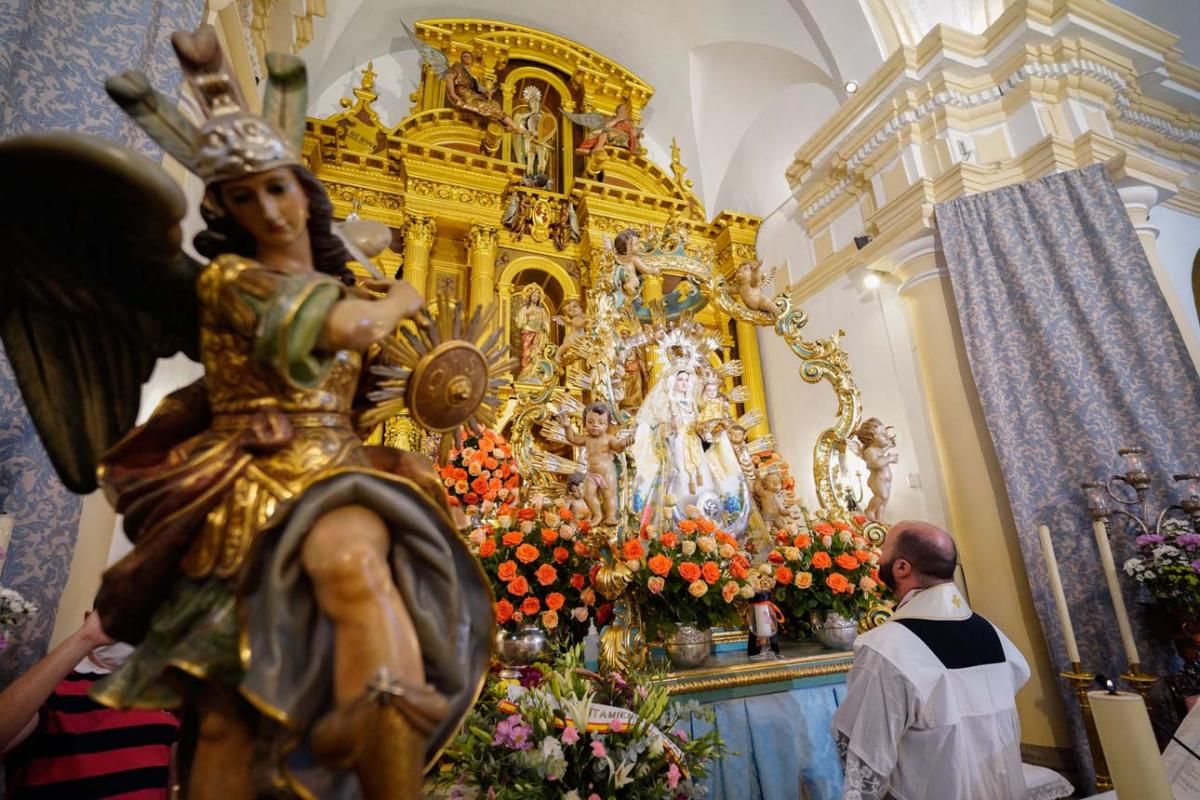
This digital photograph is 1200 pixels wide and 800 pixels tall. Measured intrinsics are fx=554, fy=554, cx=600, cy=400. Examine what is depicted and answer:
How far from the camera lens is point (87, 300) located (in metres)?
0.91

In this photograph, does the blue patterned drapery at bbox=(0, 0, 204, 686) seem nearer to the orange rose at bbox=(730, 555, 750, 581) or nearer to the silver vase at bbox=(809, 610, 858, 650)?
the orange rose at bbox=(730, 555, 750, 581)

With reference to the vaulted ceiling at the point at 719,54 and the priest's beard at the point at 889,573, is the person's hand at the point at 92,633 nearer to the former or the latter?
the priest's beard at the point at 889,573

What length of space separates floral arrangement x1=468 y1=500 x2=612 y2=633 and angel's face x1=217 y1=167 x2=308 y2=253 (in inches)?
79.3

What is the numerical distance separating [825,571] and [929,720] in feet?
4.24

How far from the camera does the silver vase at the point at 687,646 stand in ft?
8.10

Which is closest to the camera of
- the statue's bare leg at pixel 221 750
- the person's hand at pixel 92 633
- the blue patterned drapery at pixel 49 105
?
the statue's bare leg at pixel 221 750

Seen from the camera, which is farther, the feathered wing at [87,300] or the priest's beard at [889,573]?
the priest's beard at [889,573]

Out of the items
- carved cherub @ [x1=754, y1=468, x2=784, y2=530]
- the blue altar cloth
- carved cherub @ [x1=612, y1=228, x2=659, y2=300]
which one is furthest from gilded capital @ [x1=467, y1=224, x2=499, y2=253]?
the blue altar cloth

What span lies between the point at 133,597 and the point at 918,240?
5295 millimetres

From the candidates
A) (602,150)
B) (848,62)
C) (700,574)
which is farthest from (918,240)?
(602,150)

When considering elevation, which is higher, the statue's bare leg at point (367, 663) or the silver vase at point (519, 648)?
the statue's bare leg at point (367, 663)

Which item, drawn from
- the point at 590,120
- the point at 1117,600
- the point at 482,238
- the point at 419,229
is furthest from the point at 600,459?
the point at 590,120

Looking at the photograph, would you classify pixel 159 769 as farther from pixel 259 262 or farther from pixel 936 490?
pixel 936 490

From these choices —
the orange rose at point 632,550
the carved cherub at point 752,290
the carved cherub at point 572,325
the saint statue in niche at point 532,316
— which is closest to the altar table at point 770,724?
the orange rose at point 632,550
